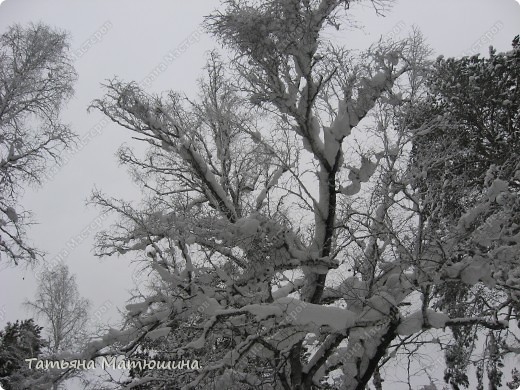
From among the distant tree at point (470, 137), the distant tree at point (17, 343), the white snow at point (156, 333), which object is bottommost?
the white snow at point (156, 333)

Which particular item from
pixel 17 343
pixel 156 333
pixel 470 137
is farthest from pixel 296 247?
pixel 17 343

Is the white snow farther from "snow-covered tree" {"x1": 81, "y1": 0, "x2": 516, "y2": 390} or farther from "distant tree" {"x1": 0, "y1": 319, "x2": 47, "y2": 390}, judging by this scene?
A: "distant tree" {"x1": 0, "y1": 319, "x2": 47, "y2": 390}

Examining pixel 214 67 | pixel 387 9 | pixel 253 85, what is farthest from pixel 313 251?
pixel 214 67

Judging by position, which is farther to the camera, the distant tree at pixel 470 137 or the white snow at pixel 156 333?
the distant tree at pixel 470 137

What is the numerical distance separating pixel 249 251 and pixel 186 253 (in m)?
1.14

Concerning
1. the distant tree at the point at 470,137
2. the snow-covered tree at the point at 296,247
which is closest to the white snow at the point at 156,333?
the snow-covered tree at the point at 296,247

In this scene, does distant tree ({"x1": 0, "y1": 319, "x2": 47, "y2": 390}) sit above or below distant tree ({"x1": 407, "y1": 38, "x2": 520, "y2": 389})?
below

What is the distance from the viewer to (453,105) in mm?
11156

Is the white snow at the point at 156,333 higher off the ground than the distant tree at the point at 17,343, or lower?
lower

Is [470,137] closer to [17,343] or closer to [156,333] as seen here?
[156,333]

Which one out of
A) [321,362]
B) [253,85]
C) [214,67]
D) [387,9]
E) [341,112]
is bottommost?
[321,362]

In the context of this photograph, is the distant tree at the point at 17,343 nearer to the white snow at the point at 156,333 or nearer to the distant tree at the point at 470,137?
the white snow at the point at 156,333

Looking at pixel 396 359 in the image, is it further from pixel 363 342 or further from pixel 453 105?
pixel 453 105

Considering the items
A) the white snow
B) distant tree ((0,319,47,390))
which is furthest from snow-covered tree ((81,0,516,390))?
distant tree ((0,319,47,390))
